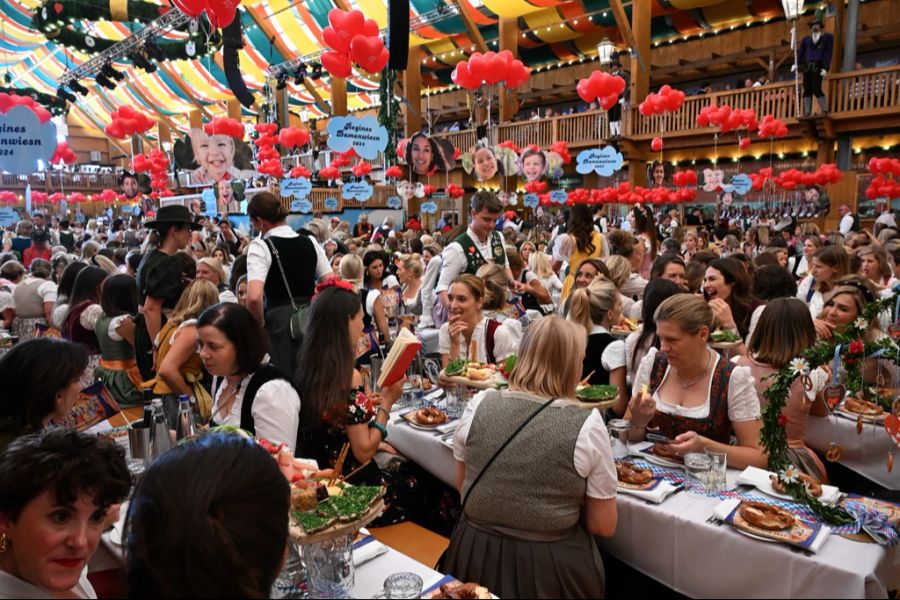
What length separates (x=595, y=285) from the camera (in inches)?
135

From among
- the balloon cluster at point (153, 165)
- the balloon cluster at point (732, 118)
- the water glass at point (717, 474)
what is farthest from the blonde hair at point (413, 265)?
the balloon cluster at point (153, 165)

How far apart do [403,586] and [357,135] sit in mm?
7058

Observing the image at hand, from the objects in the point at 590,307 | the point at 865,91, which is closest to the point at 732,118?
the point at 865,91

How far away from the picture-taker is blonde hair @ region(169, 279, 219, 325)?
3.43 metres

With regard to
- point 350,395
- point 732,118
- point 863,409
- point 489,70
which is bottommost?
point 863,409

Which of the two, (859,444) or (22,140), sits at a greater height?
(22,140)

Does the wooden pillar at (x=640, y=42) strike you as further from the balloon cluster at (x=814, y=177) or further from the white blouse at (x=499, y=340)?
the white blouse at (x=499, y=340)

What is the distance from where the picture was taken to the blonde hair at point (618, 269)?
15.2 feet

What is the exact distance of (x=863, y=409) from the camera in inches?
112

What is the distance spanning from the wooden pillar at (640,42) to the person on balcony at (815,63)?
3724 mm

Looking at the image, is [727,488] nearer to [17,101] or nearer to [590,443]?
[590,443]

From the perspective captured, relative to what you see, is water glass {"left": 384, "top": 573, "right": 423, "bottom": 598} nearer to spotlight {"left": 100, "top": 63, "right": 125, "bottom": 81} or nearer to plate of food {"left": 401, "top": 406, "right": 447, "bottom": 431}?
plate of food {"left": 401, "top": 406, "right": 447, "bottom": 431}

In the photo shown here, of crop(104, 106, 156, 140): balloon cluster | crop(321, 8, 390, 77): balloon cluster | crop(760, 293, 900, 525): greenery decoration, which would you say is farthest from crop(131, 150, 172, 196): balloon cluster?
crop(760, 293, 900, 525): greenery decoration

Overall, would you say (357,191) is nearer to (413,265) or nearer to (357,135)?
(357,135)
